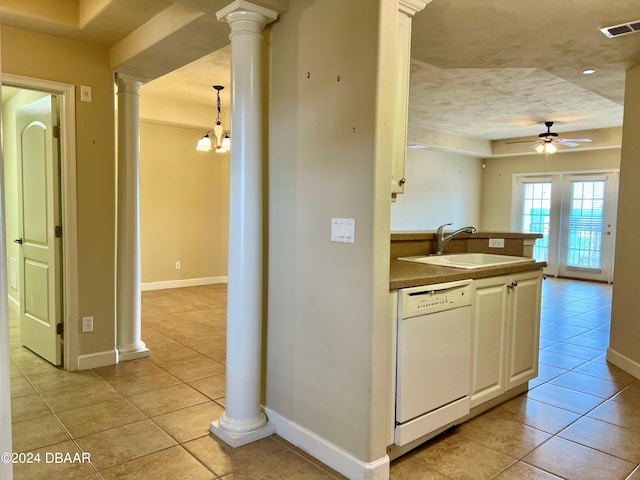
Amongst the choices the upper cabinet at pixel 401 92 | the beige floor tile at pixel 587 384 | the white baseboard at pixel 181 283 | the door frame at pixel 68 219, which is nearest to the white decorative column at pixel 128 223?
the door frame at pixel 68 219

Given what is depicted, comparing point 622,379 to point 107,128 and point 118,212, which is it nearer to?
point 118,212

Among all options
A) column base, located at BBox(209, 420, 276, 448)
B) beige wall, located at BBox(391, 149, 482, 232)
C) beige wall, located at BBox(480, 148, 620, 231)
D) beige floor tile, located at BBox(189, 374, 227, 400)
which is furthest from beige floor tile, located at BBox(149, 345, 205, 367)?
beige wall, located at BBox(480, 148, 620, 231)

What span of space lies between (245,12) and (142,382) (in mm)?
2453

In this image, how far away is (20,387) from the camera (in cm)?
304

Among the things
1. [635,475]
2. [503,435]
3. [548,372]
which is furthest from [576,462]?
[548,372]

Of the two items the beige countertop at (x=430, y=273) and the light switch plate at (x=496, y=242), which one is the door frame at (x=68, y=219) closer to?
the beige countertop at (x=430, y=273)

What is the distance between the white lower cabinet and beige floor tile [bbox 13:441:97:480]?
200cm

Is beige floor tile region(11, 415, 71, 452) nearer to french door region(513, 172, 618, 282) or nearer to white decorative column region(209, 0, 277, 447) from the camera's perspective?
white decorative column region(209, 0, 277, 447)

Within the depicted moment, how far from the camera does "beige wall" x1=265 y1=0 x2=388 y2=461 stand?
6.55 ft

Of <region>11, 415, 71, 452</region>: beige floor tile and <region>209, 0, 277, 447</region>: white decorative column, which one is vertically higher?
<region>209, 0, 277, 447</region>: white decorative column

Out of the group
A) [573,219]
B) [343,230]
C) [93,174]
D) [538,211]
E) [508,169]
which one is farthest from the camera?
[508,169]

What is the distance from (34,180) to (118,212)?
71 centimetres

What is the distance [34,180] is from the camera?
365 centimetres

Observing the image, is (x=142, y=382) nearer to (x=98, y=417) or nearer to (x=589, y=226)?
(x=98, y=417)
